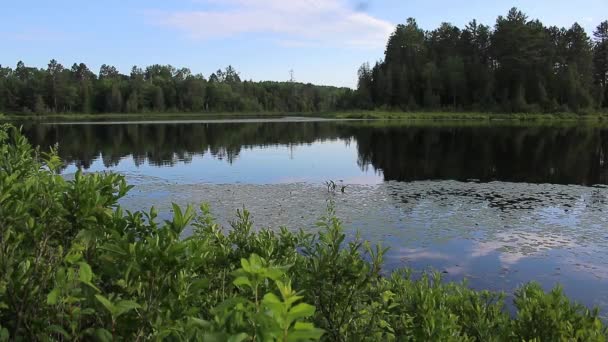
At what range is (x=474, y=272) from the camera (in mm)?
14016

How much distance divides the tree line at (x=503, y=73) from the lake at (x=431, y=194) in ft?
222

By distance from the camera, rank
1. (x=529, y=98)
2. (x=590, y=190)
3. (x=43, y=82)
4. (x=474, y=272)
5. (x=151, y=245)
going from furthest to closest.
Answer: (x=43, y=82), (x=529, y=98), (x=590, y=190), (x=474, y=272), (x=151, y=245)

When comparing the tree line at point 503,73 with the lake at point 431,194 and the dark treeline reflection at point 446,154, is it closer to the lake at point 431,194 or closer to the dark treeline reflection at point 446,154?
the dark treeline reflection at point 446,154

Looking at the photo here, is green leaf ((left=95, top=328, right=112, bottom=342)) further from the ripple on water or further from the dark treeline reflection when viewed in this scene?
the dark treeline reflection

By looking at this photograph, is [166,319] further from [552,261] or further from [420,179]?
[420,179]

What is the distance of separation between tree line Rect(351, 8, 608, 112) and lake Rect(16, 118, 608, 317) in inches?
2659

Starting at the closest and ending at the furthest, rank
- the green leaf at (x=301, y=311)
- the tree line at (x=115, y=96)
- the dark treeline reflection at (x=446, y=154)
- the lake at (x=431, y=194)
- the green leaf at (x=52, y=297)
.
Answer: the green leaf at (x=301, y=311) < the green leaf at (x=52, y=297) < the lake at (x=431, y=194) < the dark treeline reflection at (x=446, y=154) < the tree line at (x=115, y=96)

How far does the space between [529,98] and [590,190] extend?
329 feet

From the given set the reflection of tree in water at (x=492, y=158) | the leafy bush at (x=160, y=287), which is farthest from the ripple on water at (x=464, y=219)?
the leafy bush at (x=160, y=287)

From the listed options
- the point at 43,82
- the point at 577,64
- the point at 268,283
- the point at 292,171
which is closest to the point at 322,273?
the point at 268,283

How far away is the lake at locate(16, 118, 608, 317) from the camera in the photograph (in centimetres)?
1498

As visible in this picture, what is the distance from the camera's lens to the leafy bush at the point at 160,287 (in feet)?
6.77

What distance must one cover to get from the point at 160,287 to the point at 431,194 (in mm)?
24209

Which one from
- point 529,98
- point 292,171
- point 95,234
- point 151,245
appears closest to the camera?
point 151,245
